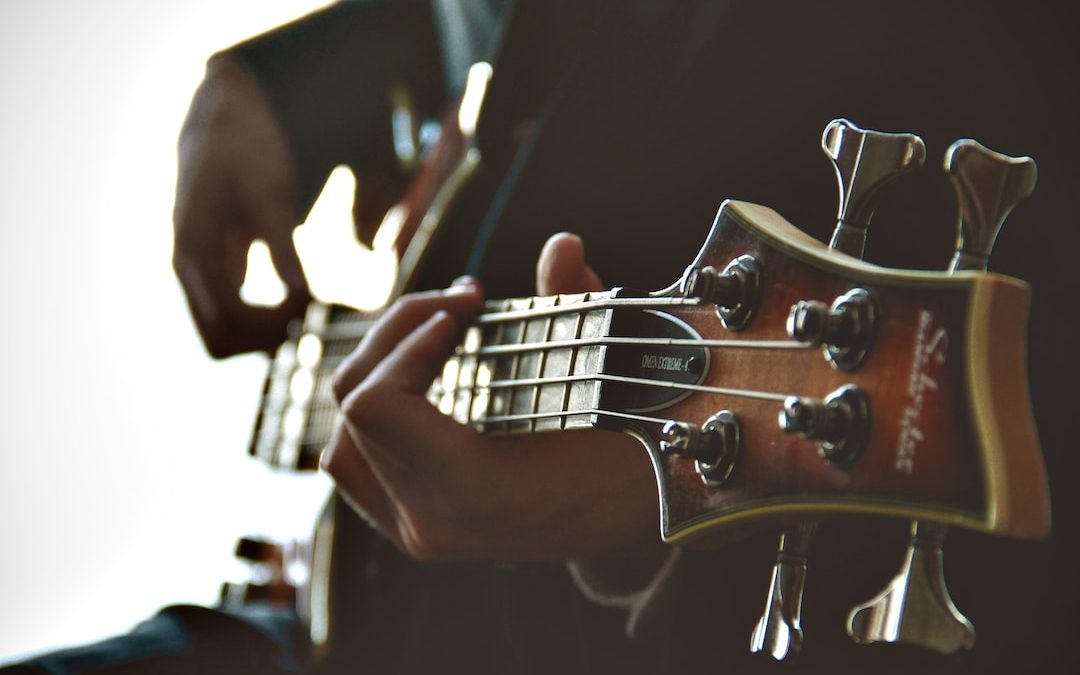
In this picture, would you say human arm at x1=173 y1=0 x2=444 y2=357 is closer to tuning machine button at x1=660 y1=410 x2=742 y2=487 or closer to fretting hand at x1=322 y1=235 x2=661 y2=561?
fretting hand at x1=322 y1=235 x2=661 y2=561

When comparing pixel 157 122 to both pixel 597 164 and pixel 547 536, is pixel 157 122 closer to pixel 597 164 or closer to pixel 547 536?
pixel 597 164

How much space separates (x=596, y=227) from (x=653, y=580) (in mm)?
231

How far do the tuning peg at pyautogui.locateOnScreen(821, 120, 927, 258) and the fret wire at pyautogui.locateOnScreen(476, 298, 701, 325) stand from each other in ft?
0.21

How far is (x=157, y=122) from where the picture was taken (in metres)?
1.78

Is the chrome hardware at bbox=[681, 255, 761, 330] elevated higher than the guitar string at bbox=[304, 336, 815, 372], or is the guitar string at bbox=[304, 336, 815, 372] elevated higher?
the chrome hardware at bbox=[681, 255, 761, 330]

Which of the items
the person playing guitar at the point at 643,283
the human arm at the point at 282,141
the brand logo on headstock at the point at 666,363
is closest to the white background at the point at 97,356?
the human arm at the point at 282,141

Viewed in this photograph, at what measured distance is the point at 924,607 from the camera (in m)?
0.31

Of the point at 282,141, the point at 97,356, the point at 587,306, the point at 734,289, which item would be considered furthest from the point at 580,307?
the point at 97,356

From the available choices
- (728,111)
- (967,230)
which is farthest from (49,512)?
(967,230)

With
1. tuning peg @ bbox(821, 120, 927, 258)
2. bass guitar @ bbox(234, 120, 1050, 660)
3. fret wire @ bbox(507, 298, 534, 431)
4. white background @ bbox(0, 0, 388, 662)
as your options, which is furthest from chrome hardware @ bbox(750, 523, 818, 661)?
white background @ bbox(0, 0, 388, 662)

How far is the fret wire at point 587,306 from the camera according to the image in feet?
1.44

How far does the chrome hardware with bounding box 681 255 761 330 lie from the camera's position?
0.39 metres

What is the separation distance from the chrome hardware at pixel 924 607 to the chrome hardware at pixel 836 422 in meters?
0.03

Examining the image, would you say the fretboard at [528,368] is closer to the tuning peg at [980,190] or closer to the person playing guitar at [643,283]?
the person playing guitar at [643,283]
